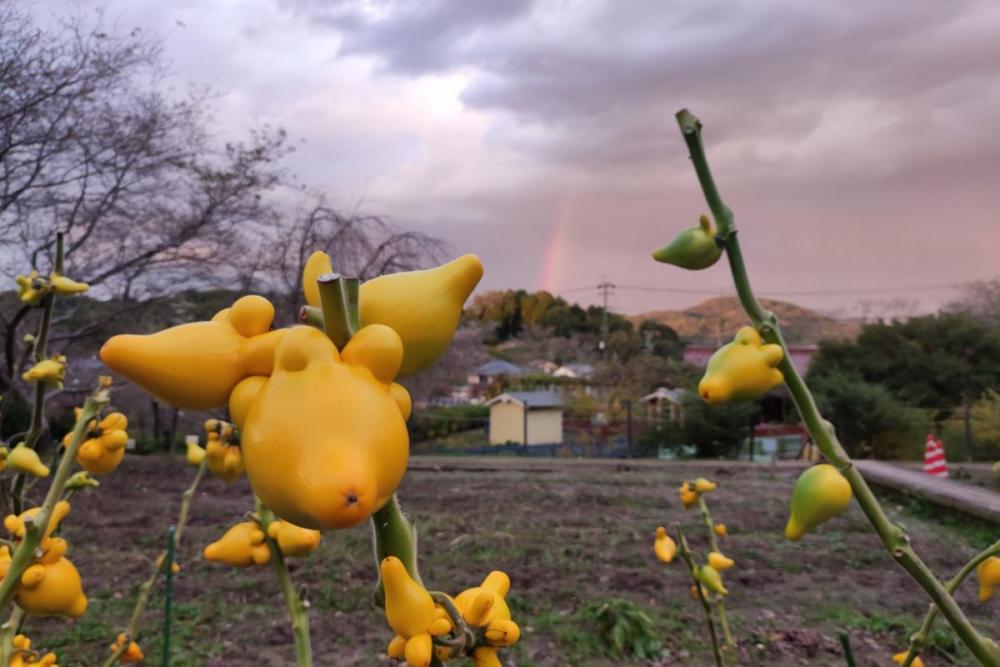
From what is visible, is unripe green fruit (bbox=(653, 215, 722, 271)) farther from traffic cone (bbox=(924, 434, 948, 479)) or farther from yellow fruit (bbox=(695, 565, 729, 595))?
traffic cone (bbox=(924, 434, 948, 479))

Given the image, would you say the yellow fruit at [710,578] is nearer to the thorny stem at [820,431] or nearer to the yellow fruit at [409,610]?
the thorny stem at [820,431]

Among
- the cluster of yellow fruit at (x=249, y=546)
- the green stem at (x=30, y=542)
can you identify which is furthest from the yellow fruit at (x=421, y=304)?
the green stem at (x=30, y=542)

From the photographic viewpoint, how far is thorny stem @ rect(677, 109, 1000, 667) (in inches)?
17.9

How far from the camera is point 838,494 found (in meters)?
0.45

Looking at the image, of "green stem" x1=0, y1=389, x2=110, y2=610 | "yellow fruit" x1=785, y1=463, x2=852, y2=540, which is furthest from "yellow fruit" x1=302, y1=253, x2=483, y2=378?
"green stem" x1=0, y1=389, x2=110, y2=610

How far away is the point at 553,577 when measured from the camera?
11.9 feet

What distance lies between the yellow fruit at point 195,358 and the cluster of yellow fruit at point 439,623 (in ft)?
0.40

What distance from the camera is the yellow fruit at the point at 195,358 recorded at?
35 centimetres

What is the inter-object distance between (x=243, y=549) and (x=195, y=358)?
393mm

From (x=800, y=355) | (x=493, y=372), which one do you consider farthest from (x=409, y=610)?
(x=493, y=372)

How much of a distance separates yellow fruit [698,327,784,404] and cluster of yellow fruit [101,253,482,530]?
7.4 inches

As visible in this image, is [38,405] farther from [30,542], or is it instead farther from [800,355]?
[800,355]

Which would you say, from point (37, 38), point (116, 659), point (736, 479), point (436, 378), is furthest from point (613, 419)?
point (116, 659)

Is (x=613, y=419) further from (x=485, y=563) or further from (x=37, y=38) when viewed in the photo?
(x=37, y=38)
